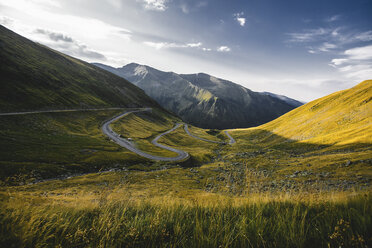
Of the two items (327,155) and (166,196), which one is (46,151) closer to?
(166,196)

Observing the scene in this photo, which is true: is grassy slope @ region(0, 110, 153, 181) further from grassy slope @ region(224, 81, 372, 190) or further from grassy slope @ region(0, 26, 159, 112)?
grassy slope @ region(224, 81, 372, 190)

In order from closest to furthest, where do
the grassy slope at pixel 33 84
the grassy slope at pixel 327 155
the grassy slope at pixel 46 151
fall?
the grassy slope at pixel 327 155 < the grassy slope at pixel 46 151 < the grassy slope at pixel 33 84

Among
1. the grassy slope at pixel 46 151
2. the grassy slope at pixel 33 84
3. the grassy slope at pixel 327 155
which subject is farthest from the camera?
the grassy slope at pixel 33 84

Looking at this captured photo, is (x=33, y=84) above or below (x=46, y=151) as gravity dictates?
above

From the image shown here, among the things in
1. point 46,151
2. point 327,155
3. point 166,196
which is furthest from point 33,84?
point 327,155

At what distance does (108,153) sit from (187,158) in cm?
3044

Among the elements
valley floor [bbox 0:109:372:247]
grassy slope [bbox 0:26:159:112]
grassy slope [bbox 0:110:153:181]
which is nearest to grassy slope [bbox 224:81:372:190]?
valley floor [bbox 0:109:372:247]

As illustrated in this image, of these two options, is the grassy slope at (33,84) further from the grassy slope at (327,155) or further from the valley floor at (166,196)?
the grassy slope at (327,155)

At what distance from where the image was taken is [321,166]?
134ft

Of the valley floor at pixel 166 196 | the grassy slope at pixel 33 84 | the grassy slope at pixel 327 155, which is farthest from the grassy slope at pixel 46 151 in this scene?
the grassy slope at pixel 327 155

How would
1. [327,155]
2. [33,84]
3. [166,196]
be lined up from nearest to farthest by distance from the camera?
[166,196], [327,155], [33,84]

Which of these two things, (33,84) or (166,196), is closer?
(166,196)

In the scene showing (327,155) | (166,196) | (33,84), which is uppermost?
(327,155)

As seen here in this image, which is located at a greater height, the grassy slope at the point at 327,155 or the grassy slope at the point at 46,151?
the grassy slope at the point at 327,155
